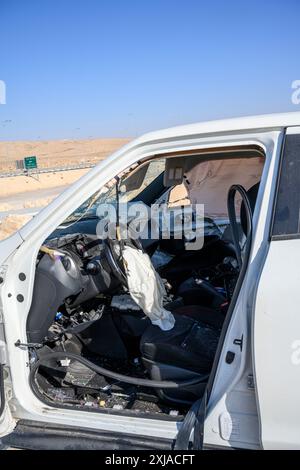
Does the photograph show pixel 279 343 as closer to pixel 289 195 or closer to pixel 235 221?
pixel 289 195

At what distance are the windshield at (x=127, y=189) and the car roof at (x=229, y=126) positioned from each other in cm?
47

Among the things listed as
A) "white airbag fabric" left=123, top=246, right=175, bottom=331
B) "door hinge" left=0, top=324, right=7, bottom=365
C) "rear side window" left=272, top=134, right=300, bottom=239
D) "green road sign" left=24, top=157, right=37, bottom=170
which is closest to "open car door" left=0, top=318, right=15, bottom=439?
"door hinge" left=0, top=324, right=7, bottom=365

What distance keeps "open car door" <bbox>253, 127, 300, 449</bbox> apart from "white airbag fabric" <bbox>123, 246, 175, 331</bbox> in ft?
2.67

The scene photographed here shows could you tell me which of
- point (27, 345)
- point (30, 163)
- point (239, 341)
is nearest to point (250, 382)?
point (239, 341)

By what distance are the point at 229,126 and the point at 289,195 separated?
439 millimetres

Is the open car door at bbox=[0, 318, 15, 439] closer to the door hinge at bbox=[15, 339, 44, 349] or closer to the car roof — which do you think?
the door hinge at bbox=[15, 339, 44, 349]

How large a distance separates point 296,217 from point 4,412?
174cm

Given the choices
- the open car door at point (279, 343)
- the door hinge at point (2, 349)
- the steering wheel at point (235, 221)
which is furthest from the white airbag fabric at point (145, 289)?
the open car door at point (279, 343)

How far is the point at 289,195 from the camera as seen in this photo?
1.82 metres

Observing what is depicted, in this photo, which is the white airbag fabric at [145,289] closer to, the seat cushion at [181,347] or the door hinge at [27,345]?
the seat cushion at [181,347]

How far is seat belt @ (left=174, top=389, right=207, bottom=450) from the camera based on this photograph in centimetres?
185

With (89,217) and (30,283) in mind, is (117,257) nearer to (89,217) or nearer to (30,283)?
(30,283)

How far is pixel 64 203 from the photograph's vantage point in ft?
7.13
